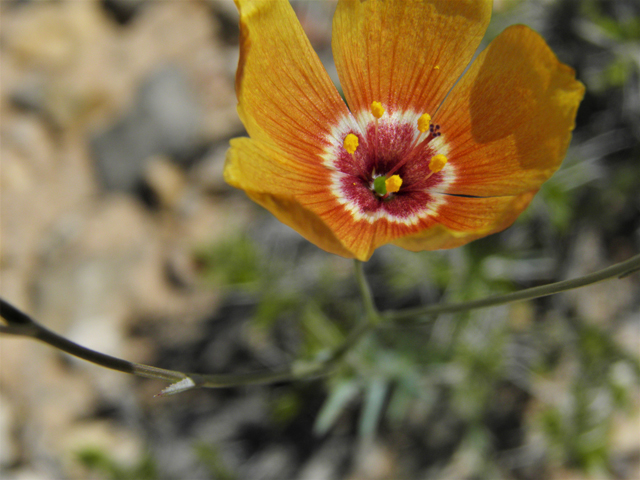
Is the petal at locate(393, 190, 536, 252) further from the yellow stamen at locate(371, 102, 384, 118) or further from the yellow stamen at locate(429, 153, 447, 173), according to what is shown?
the yellow stamen at locate(371, 102, 384, 118)

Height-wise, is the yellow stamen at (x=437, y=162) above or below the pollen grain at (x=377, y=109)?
below

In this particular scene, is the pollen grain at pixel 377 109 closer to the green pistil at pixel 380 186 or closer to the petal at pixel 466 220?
the green pistil at pixel 380 186

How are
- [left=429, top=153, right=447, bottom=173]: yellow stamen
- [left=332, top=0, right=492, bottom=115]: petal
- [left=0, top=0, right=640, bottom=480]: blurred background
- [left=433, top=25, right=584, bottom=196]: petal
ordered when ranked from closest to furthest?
[left=433, top=25, right=584, bottom=196]: petal → [left=332, top=0, right=492, bottom=115]: petal → [left=429, top=153, right=447, bottom=173]: yellow stamen → [left=0, top=0, right=640, bottom=480]: blurred background

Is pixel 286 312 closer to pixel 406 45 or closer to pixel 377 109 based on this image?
pixel 377 109

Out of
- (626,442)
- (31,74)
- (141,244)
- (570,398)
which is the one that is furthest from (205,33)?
(626,442)

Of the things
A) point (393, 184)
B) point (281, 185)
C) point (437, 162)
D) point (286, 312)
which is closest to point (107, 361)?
point (281, 185)

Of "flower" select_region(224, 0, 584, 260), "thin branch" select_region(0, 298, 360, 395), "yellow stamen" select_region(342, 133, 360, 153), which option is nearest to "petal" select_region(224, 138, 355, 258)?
"flower" select_region(224, 0, 584, 260)

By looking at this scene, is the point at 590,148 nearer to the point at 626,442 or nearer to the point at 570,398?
the point at 570,398


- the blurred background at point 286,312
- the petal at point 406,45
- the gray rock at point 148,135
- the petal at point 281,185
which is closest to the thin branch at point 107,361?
the petal at point 281,185
